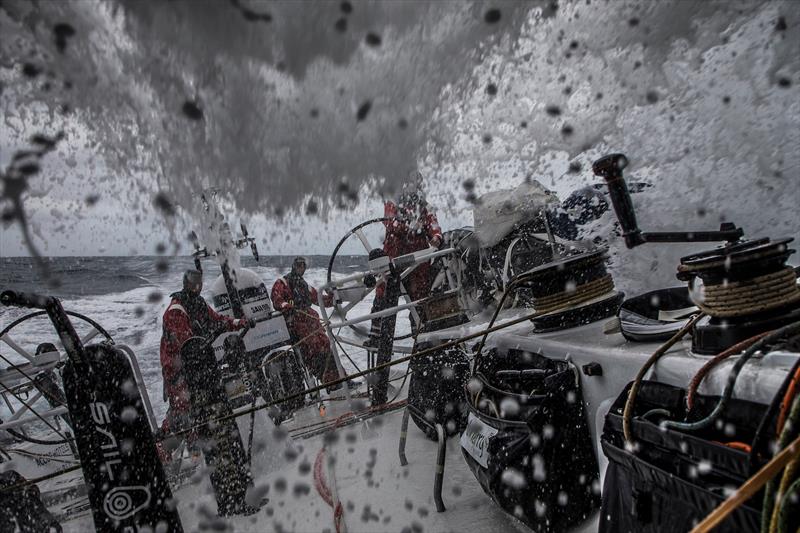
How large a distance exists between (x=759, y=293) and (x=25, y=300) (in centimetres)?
300

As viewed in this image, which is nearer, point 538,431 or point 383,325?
Result: point 538,431

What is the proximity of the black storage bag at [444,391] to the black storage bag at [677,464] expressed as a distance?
2039mm

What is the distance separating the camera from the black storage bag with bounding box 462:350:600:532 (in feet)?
6.49

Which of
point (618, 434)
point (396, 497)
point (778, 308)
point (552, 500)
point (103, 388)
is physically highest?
point (103, 388)

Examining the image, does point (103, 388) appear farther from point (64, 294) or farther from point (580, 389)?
point (64, 294)

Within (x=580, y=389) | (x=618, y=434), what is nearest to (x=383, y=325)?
(x=580, y=389)

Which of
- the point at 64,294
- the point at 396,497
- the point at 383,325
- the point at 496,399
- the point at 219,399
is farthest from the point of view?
the point at 64,294

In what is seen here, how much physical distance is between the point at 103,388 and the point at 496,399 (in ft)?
6.66

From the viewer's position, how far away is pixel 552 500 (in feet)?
6.50

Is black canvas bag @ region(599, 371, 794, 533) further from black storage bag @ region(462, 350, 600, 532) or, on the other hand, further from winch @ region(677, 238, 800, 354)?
black storage bag @ region(462, 350, 600, 532)

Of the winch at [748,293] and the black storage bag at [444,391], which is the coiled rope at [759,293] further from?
the black storage bag at [444,391]

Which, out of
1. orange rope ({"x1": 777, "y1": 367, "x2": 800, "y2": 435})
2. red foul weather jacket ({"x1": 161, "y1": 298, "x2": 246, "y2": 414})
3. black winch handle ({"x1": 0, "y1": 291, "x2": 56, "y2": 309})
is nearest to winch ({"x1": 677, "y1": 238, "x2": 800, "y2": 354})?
orange rope ({"x1": 777, "y1": 367, "x2": 800, "y2": 435})

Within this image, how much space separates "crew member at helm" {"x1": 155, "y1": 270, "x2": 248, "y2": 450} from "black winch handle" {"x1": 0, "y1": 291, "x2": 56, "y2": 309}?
3.54 metres

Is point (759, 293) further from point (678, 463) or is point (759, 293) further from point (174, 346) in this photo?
point (174, 346)
